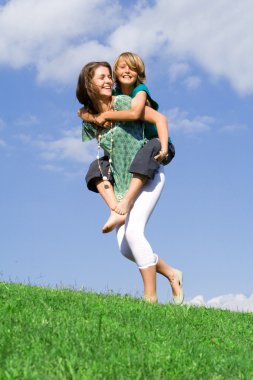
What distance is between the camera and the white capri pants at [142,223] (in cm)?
945

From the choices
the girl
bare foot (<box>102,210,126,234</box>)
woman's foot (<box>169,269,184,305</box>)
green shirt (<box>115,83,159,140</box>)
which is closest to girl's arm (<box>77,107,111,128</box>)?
the girl

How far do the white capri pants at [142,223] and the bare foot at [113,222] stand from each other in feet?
0.54

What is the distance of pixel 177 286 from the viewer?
10.4 meters

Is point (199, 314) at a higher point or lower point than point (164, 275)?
lower

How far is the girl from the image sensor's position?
9430 mm

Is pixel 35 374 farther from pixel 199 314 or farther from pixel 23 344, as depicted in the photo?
pixel 199 314

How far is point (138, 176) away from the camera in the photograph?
945 cm

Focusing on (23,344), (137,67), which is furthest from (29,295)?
(137,67)

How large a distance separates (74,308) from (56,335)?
1.50 m

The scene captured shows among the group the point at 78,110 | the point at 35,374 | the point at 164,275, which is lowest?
the point at 35,374

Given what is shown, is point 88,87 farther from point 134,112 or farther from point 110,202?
point 110,202

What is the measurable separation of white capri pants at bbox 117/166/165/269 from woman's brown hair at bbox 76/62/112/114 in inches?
54.0

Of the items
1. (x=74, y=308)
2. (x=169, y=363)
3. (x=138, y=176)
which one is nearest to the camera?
(x=169, y=363)

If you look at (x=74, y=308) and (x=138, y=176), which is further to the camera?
(x=138, y=176)
